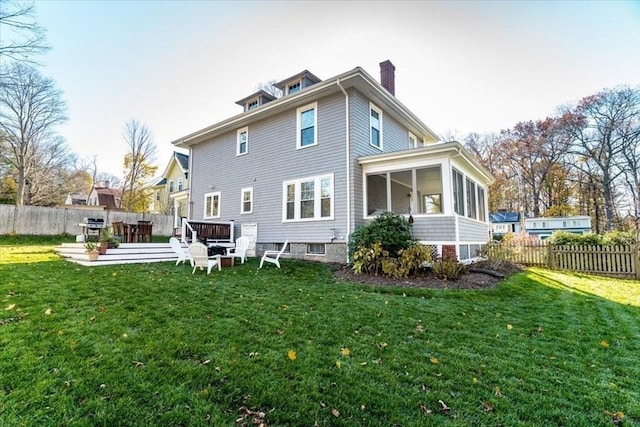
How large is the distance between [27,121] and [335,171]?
26.0 m

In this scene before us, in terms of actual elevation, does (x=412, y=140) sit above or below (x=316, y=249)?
above

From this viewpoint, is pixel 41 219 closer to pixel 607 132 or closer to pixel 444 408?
pixel 444 408

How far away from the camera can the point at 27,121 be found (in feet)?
75.1

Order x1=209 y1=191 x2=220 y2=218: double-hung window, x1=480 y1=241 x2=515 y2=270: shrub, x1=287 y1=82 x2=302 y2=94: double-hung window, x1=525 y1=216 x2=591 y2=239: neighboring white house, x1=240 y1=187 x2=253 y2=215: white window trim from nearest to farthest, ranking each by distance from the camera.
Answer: x1=480 y1=241 x2=515 y2=270: shrub, x1=240 y1=187 x2=253 y2=215: white window trim, x1=287 y1=82 x2=302 y2=94: double-hung window, x1=209 y1=191 x2=220 y2=218: double-hung window, x1=525 y1=216 x2=591 y2=239: neighboring white house

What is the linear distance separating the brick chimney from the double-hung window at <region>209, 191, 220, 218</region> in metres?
9.03

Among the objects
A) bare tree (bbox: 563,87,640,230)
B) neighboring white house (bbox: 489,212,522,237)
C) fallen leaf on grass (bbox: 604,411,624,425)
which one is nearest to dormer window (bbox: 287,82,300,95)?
fallen leaf on grass (bbox: 604,411,624,425)

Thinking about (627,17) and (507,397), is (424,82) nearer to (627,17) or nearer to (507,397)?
(627,17)

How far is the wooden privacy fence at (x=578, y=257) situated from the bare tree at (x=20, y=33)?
773 inches

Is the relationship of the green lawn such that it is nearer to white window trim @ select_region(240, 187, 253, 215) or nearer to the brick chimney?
white window trim @ select_region(240, 187, 253, 215)

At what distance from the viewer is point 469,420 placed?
2.24 metres

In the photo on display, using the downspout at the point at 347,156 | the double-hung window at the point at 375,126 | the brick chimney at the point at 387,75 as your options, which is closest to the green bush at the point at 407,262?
the downspout at the point at 347,156

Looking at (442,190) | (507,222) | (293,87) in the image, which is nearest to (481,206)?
(442,190)

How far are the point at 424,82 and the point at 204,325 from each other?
14336 millimetres

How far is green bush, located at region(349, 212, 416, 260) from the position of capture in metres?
8.55
